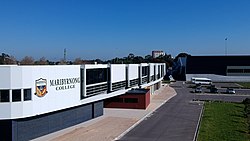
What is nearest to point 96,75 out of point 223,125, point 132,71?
point 132,71

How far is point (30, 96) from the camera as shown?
24266mm

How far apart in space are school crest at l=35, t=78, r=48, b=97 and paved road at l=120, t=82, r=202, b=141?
7.62 meters

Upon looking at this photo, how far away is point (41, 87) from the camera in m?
25.4

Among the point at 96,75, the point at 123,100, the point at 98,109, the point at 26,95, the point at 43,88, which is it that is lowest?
the point at 98,109

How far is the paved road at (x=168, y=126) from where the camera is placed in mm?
25781

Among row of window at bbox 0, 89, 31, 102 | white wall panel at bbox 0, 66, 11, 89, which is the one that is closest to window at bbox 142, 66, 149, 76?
row of window at bbox 0, 89, 31, 102

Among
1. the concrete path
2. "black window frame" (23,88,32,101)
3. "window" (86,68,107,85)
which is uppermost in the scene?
"window" (86,68,107,85)

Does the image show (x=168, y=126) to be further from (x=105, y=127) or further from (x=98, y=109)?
(x=98, y=109)

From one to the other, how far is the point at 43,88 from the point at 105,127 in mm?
7828

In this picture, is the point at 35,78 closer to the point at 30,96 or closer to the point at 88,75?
the point at 30,96

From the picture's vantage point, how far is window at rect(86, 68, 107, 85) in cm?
3281

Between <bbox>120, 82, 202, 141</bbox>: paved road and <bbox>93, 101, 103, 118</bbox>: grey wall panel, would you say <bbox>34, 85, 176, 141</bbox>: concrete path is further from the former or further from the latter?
<bbox>120, 82, 202, 141</bbox>: paved road

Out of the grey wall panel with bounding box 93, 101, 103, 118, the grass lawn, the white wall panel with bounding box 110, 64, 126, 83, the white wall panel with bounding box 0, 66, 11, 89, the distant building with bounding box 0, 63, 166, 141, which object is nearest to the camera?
the white wall panel with bounding box 0, 66, 11, 89

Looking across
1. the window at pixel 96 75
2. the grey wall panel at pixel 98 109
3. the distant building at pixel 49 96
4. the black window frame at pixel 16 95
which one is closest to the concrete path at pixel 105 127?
the grey wall panel at pixel 98 109
